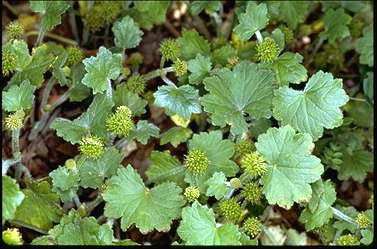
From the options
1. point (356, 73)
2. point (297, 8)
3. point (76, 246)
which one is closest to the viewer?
point (76, 246)

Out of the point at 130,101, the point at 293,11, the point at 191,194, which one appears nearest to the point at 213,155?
the point at 191,194

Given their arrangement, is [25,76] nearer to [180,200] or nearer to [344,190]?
[180,200]

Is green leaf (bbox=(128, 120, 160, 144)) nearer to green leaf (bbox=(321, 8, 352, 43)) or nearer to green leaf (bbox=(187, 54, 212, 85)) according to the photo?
green leaf (bbox=(187, 54, 212, 85))

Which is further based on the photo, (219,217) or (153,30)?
(153,30)

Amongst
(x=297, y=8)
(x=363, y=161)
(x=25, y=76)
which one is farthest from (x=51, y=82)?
(x=363, y=161)

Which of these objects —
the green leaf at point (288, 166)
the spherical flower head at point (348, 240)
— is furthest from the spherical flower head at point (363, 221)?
the green leaf at point (288, 166)

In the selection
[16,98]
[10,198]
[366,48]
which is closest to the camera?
[10,198]

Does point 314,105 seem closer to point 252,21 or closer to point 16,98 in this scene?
point 252,21

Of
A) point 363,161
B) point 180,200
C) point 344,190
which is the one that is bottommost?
point 344,190

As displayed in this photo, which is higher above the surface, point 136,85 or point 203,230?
point 136,85
